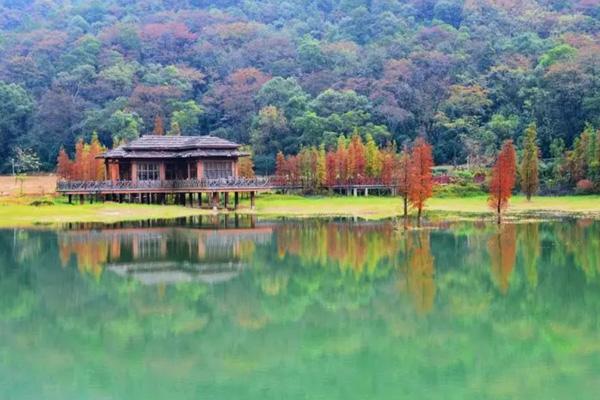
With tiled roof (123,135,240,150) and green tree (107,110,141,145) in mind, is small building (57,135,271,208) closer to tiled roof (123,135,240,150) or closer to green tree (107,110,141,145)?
tiled roof (123,135,240,150)

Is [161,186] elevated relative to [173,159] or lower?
lower

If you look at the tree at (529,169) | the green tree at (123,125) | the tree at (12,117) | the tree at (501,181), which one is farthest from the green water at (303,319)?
the tree at (12,117)

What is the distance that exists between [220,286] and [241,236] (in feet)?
50.2

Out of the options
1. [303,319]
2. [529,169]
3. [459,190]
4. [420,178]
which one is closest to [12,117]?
[459,190]

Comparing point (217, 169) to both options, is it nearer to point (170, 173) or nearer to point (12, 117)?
point (170, 173)

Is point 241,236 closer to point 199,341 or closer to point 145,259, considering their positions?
point 145,259

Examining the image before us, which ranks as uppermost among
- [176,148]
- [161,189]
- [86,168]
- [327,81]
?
[327,81]

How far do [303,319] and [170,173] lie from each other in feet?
142

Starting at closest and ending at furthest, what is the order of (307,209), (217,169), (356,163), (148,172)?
(307,209), (217,169), (148,172), (356,163)

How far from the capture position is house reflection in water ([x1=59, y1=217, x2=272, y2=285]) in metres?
30.1

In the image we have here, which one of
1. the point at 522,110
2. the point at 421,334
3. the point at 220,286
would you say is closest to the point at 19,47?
the point at 522,110

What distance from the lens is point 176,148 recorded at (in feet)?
206

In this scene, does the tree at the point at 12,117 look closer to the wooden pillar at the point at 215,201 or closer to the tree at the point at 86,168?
the tree at the point at 86,168

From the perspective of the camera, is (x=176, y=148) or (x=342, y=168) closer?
(x=176, y=148)
